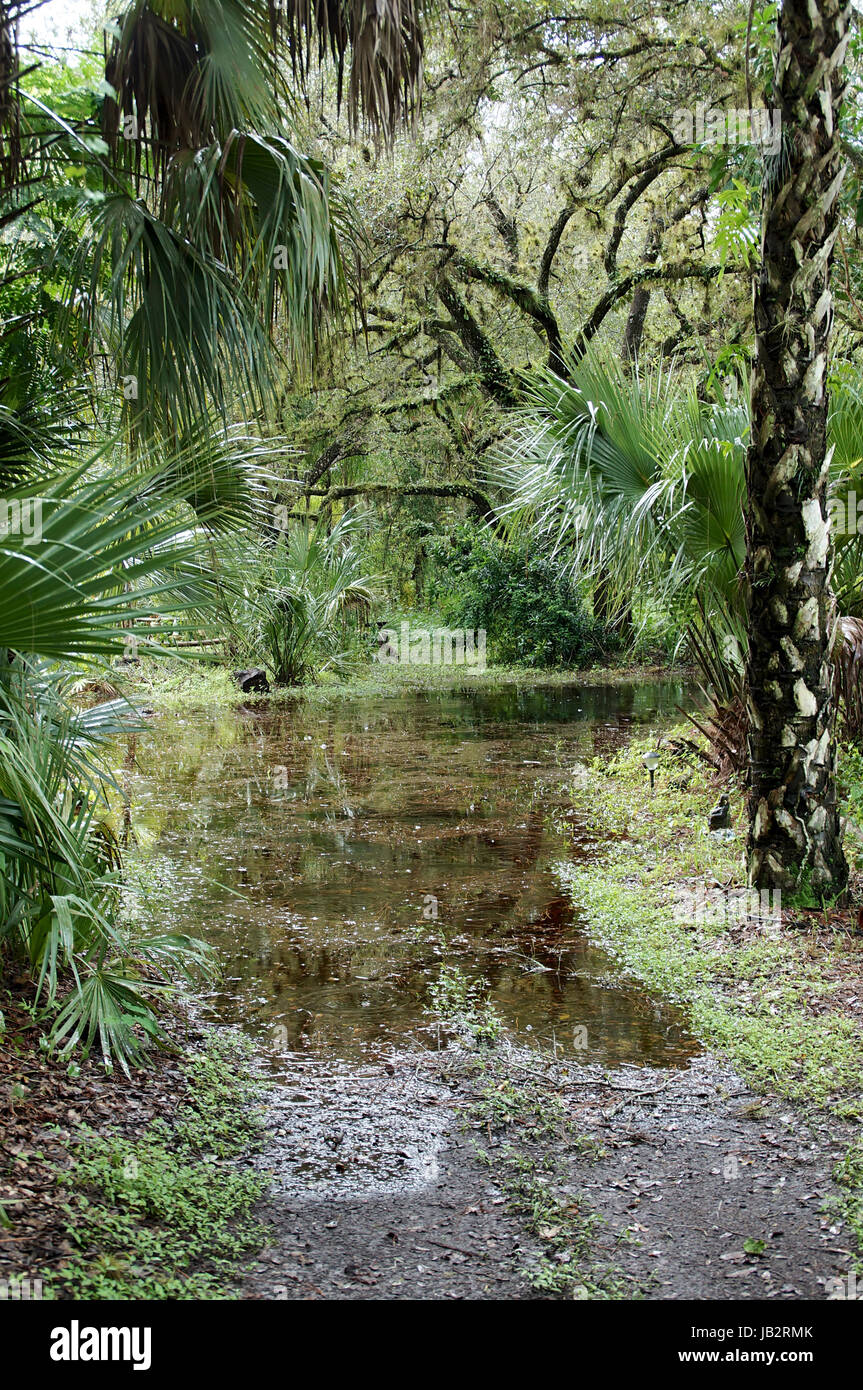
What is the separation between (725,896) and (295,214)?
3.86m

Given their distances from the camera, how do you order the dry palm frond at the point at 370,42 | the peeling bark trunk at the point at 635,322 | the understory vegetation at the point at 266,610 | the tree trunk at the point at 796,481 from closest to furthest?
the understory vegetation at the point at 266,610 < the dry palm frond at the point at 370,42 < the tree trunk at the point at 796,481 < the peeling bark trunk at the point at 635,322

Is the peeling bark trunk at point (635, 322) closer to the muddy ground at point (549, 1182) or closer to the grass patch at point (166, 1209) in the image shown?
the muddy ground at point (549, 1182)

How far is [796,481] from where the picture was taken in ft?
16.4

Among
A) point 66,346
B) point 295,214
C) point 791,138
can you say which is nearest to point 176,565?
point 66,346

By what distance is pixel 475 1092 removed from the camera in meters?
3.62

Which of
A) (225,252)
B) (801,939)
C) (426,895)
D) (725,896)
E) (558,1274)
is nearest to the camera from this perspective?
(558,1274)

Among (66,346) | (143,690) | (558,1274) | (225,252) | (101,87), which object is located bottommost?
(558,1274)

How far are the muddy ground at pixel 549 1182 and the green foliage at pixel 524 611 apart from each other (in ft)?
50.5

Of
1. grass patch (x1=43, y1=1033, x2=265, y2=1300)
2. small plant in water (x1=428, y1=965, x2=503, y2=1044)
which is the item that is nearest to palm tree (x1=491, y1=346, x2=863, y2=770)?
small plant in water (x1=428, y1=965, x2=503, y2=1044)

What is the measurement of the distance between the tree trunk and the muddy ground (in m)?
1.67

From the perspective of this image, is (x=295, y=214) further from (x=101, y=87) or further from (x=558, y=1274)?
(x=558, y=1274)

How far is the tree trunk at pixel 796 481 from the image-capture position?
4.87 m

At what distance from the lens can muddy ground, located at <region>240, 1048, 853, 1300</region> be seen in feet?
8.41

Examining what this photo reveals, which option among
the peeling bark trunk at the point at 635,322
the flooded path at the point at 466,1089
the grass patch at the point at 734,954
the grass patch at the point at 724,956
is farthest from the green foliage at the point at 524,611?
the grass patch at the point at 724,956
